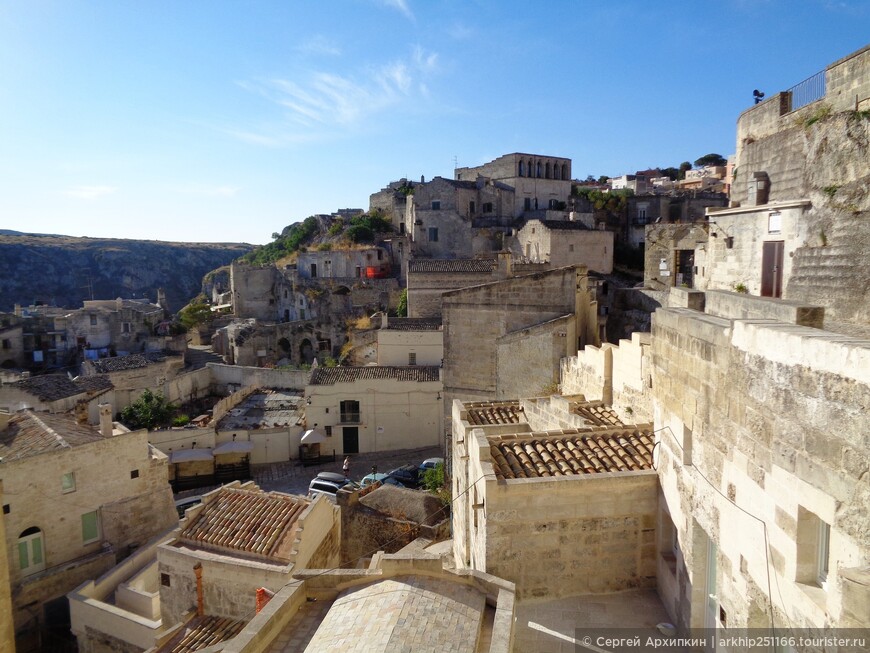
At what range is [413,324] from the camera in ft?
84.7

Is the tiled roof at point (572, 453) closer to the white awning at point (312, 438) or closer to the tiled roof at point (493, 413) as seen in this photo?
the tiled roof at point (493, 413)

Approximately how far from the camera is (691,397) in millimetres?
5133

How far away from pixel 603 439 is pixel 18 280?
91020 millimetres

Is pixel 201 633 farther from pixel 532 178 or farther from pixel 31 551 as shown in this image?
pixel 532 178

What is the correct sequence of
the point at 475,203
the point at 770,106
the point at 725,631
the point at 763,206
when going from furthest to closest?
the point at 475,203
the point at 770,106
the point at 763,206
the point at 725,631

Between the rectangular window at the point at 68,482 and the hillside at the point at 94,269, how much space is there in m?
70.7

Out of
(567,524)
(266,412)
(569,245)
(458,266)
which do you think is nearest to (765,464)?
(567,524)

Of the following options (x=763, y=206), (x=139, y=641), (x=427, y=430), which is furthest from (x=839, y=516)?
(x=427, y=430)

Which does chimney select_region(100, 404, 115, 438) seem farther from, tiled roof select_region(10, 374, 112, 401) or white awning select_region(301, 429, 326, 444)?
tiled roof select_region(10, 374, 112, 401)

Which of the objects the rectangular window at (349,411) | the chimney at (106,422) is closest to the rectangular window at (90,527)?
the chimney at (106,422)

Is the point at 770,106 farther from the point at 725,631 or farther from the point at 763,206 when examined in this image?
the point at 725,631

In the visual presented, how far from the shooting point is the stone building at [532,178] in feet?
140

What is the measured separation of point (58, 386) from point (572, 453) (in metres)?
23.2

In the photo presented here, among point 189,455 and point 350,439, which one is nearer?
point 189,455
